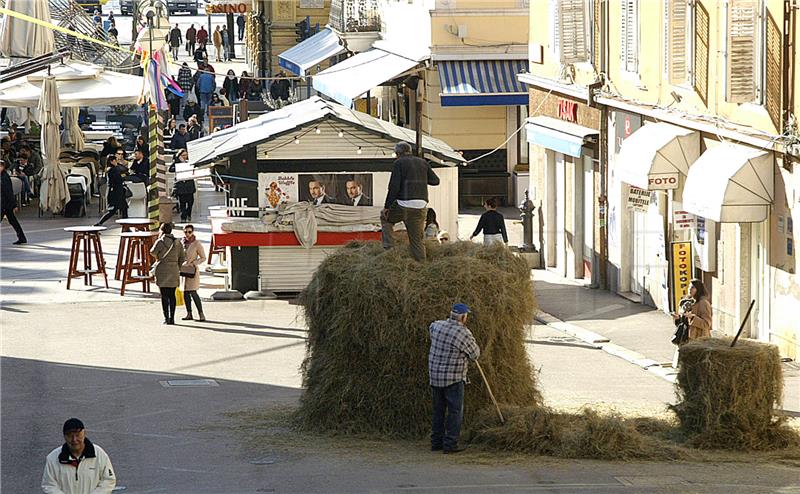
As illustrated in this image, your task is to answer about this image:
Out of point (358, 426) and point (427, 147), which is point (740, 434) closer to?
point (358, 426)

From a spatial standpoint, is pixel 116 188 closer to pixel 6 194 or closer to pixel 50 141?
pixel 50 141

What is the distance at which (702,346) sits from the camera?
13844 millimetres

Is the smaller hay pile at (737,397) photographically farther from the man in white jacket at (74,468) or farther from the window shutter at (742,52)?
the window shutter at (742,52)

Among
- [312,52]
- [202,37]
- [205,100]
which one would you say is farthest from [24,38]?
[202,37]

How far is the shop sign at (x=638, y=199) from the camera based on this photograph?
23.1 m

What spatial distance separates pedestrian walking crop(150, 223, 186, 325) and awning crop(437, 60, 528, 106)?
514 inches

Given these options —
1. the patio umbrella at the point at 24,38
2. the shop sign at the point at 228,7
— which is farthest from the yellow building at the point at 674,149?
the shop sign at the point at 228,7

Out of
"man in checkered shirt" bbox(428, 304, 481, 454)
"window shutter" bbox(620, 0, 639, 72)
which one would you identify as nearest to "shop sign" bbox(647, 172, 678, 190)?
"window shutter" bbox(620, 0, 639, 72)

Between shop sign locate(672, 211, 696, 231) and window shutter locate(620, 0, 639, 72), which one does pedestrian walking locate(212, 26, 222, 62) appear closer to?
window shutter locate(620, 0, 639, 72)

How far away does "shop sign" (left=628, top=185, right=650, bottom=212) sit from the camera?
75.8 ft

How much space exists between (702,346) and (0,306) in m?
13.2

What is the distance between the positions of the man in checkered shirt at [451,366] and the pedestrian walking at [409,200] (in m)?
1.31

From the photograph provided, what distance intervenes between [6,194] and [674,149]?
15.1 meters

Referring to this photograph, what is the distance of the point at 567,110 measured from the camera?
2742 cm
